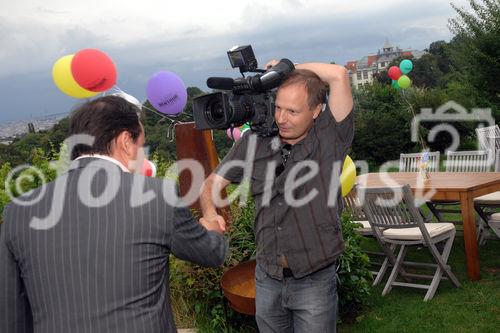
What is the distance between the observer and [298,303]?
2.31 meters

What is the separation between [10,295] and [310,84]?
1.44 m

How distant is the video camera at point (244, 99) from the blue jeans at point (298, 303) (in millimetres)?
659

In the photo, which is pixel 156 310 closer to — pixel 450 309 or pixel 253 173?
pixel 253 173

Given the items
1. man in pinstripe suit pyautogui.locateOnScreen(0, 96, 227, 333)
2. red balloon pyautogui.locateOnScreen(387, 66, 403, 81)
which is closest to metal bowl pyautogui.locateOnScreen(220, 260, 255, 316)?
man in pinstripe suit pyautogui.locateOnScreen(0, 96, 227, 333)

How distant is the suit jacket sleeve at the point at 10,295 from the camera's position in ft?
5.50

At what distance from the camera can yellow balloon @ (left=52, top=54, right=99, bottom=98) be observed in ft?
15.0

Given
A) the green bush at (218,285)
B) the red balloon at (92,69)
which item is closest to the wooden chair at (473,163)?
the green bush at (218,285)

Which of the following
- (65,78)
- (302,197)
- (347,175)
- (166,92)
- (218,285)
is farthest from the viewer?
(166,92)

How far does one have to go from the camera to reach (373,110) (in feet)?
58.5

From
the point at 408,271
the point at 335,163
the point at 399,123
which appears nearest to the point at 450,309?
the point at 408,271

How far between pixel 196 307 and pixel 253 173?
81.1 inches

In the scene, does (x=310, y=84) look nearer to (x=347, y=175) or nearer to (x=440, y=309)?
(x=347, y=175)

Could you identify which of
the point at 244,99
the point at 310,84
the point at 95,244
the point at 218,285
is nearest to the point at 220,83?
the point at 244,99

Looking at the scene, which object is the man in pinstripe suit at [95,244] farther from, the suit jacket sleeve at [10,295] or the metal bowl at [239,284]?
the metal bowl at [239,284]
